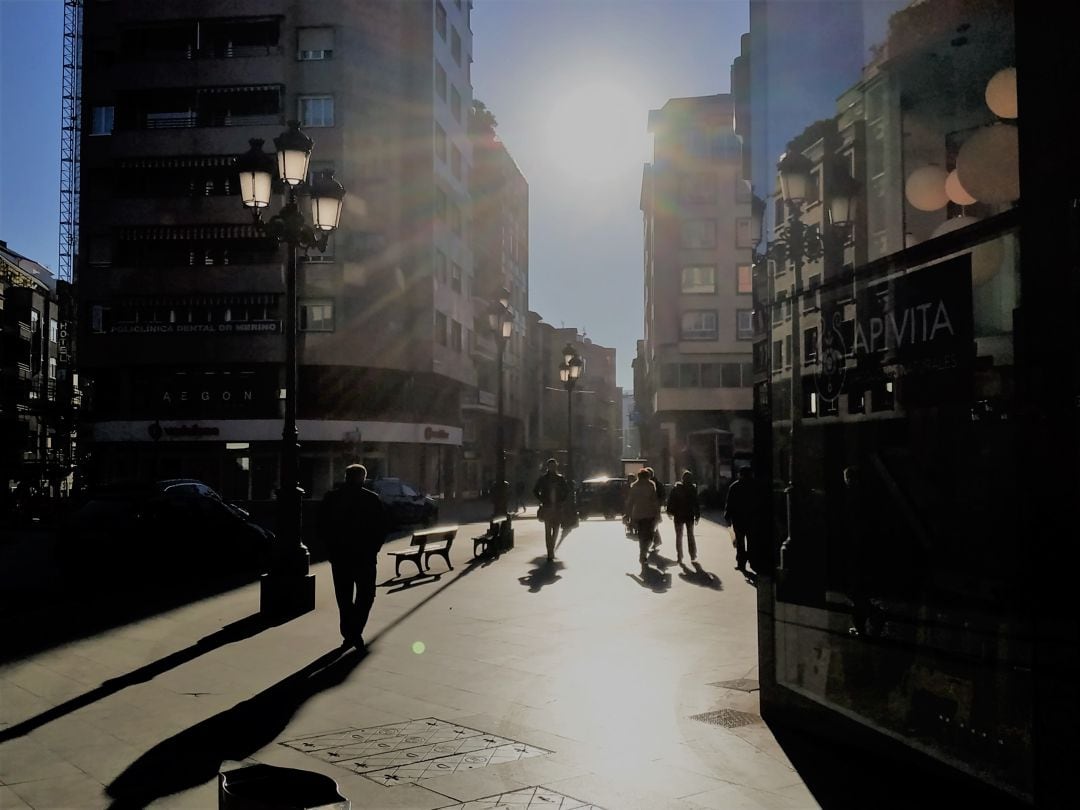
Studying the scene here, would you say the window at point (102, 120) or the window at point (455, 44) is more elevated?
the window at point (455, 44)

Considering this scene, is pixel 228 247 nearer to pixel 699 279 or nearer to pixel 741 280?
pixel 699 279

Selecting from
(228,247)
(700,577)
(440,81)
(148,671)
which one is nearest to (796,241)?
(148,671)

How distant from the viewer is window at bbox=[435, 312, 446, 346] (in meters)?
50.0

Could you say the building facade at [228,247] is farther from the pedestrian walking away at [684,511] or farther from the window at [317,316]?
the pedestrian walking away at [684,511]

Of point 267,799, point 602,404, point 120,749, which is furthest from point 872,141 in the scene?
point 602,404

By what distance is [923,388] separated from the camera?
200 inches

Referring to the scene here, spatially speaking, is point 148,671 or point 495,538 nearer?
point 148,671

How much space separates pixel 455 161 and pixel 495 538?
3822cm

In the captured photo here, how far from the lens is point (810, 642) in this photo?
6215mm

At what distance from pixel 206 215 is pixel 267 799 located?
45720 millimetres

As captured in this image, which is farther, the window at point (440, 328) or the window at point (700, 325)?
the window at point (700, 325)

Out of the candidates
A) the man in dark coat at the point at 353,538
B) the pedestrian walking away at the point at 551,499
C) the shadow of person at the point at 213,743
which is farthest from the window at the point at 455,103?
the shadow of person at the point at 213,743

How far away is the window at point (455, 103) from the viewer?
53031 millimetres

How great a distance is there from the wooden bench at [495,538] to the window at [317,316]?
25552 millimetres
